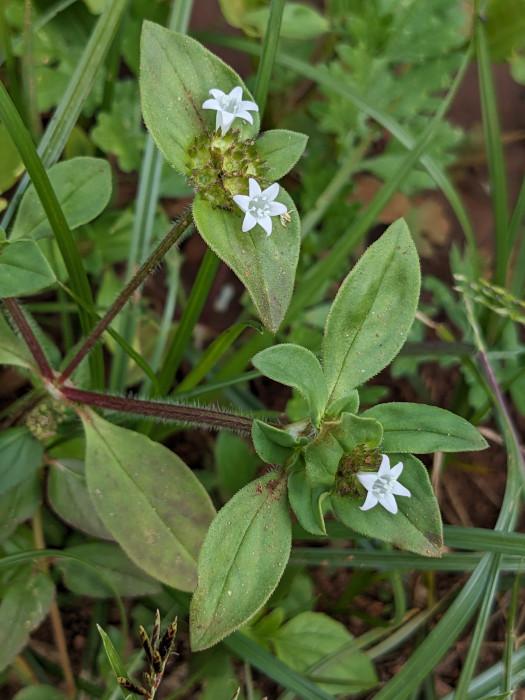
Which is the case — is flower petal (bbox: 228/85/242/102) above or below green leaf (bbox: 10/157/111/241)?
above

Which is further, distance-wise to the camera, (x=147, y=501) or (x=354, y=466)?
(x=147, y=501)

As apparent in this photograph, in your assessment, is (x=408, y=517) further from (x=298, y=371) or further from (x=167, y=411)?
(x=167, y=411)

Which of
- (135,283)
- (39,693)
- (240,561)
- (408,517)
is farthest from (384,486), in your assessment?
(39,693)

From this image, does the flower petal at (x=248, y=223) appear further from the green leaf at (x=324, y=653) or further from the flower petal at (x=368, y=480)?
the green leaf at (x=324, y=653)

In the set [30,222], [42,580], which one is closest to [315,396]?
[30,222]

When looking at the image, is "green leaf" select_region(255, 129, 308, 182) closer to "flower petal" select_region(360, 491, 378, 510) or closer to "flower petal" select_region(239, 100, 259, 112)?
"flower petal" select_region(239, 100, 259, 112)

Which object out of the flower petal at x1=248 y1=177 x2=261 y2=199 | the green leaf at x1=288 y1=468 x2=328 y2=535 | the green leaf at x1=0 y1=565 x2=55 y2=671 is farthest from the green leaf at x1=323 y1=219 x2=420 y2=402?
the green leaf at x1=0 y1=565 x2=55 y2=671
